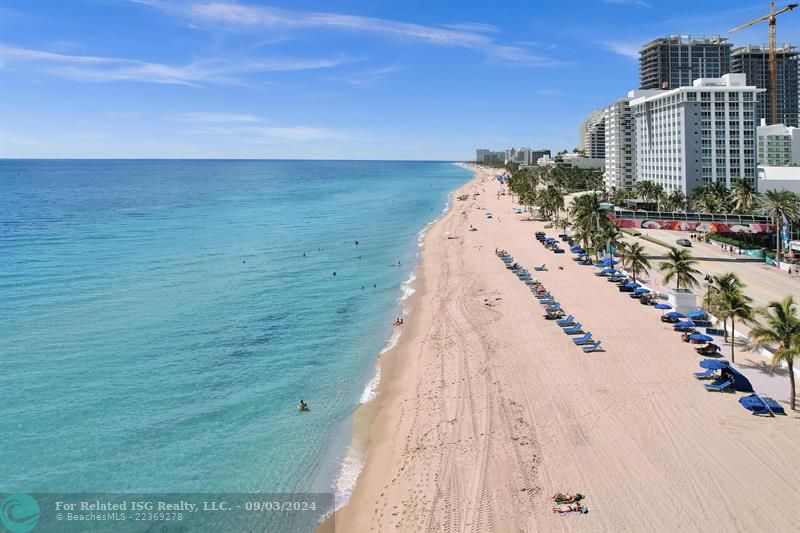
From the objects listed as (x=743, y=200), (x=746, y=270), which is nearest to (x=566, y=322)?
(x=746, y=270)

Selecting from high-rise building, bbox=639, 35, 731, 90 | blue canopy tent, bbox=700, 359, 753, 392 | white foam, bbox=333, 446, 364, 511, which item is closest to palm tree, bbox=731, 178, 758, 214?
blue canopy tent, bbox=700, 359, 753, 392

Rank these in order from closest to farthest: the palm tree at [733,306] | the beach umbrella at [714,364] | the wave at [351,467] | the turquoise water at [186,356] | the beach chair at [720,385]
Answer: the wave at [351,467] → the turquoise water at [186,356] → the beach chair at [720,385] → the beach umbrella at [714,364] → the palm tree at [733,306]

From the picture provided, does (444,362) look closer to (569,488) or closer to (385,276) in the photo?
(569,488)

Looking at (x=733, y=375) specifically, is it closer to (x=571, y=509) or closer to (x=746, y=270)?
(x=571, y=509)

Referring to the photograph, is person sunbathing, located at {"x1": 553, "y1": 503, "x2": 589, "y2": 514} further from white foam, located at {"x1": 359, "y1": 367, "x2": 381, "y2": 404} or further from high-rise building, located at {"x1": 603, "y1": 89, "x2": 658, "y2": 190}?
high-rise building, located at {"x1": 603, "y1": 89, "x2": 658, "y2": 190}

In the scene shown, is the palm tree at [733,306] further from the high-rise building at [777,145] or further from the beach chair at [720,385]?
the high-rise building at [777,145]

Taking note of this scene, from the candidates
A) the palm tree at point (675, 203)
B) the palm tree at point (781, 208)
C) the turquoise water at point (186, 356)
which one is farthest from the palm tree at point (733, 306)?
the palm tree at point (675, 203)
